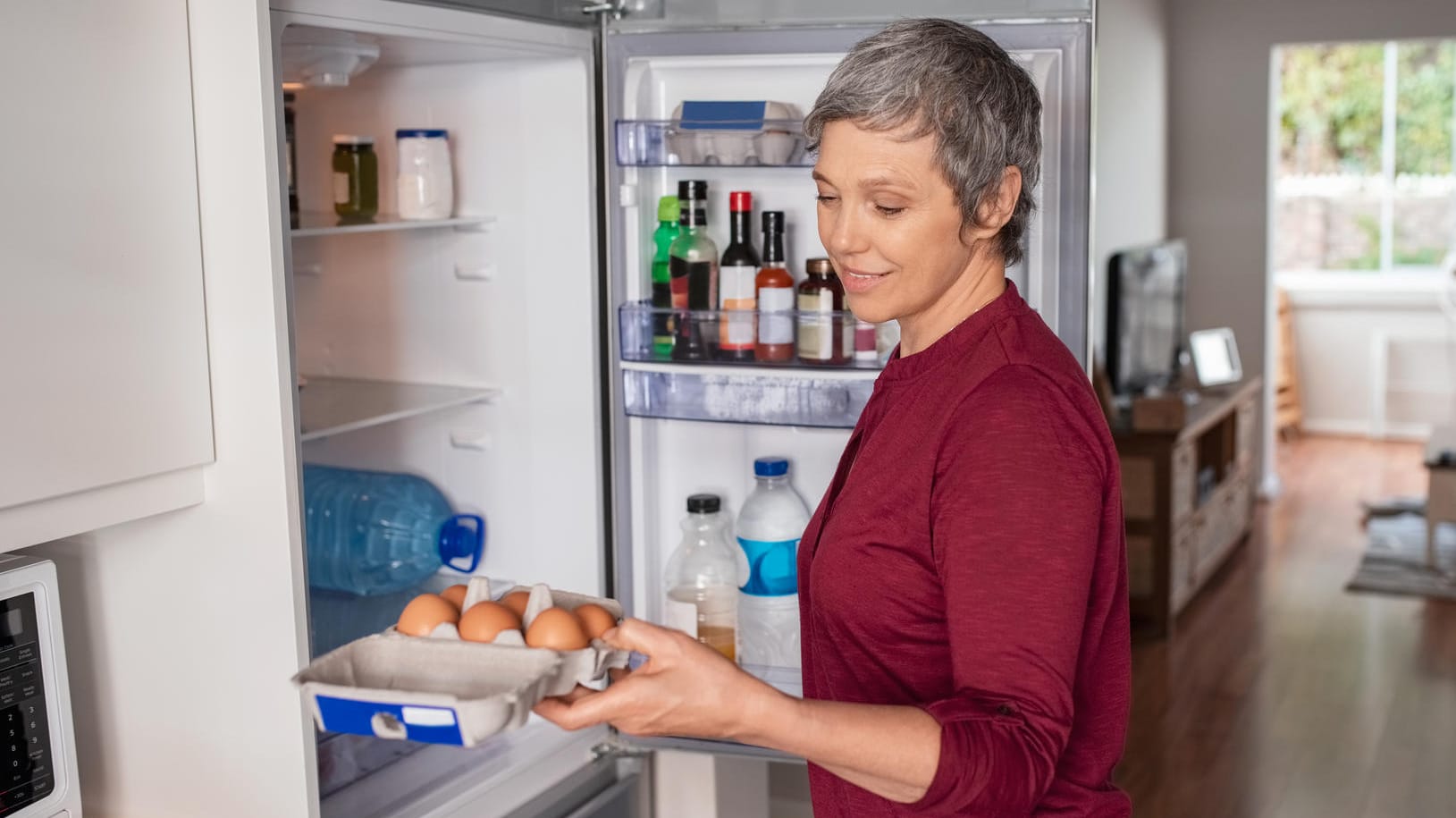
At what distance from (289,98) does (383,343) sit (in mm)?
439

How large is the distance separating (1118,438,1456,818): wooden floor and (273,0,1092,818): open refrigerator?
1762 mm

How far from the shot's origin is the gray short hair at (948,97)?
1.03 metres

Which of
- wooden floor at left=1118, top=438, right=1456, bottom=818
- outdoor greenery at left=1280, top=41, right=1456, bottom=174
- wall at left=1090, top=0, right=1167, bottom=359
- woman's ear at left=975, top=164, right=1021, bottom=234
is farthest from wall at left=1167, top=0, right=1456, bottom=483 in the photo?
woman's ear at left=975, top=164, right=1021, bottom=234

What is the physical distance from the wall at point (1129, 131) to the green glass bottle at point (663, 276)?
291 centimetres

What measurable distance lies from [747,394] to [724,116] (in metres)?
0.35

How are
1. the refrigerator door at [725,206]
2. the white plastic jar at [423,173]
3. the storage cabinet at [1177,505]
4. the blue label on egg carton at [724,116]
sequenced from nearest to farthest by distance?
1. the refrigerator door at [725,206]
2. the blue label on egg carton at [724,116]
3. the white plastic jar at [423,173]
4. the storage cabinet at [1177,505]

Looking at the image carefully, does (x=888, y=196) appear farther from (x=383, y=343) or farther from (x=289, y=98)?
(x=289, y=98)

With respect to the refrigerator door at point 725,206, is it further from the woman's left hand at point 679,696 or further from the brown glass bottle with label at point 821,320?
the woman's left hand at point 679,696

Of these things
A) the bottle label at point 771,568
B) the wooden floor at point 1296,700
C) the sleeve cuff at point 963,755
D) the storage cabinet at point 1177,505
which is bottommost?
the wooden floor at point 1296,700

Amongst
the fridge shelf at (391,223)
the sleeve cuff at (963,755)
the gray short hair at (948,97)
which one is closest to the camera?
the sleeve cuff at (963,755)

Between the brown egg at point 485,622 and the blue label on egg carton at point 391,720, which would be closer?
the blue label on egg carton at point 391,720

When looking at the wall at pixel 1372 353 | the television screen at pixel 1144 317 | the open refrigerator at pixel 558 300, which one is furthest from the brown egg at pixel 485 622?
the wall at pixel 1372 353

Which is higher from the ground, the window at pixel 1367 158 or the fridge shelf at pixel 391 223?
the window at pixel 1367 158

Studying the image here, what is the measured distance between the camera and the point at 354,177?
1.99 meters
